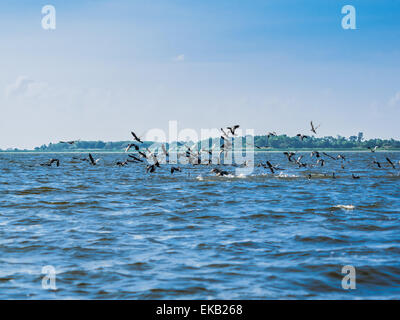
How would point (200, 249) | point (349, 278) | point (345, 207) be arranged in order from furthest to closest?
point (345, 207) < point (200, 249) < point (349, 278)

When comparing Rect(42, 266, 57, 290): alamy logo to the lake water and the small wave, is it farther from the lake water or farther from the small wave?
the small wave

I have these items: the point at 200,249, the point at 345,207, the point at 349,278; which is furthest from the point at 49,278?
the point at 345,207

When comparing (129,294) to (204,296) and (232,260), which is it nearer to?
(204,296)

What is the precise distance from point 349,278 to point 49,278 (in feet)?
21.6

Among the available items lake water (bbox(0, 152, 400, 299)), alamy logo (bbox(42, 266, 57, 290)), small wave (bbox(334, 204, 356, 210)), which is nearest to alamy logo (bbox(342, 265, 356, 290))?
lake water (bbox(0, 152, 400, 299))

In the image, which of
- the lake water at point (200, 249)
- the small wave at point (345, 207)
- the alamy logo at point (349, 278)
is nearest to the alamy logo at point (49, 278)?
the lake water at point (200, 249)

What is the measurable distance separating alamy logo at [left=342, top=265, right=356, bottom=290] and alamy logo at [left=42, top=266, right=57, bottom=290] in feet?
20.0

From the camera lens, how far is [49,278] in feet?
36.6

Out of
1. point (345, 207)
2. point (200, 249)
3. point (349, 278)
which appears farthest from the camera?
point (345, 207)

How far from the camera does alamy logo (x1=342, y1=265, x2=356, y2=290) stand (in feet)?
35.0

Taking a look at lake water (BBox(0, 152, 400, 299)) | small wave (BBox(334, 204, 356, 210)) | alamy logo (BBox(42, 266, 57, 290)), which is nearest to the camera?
lake water (BBox(0, 152, 400, 299))

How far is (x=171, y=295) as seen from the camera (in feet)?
33.2

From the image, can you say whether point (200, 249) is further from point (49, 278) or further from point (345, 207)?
point (345, 207)
